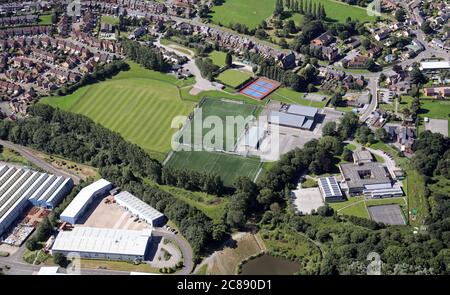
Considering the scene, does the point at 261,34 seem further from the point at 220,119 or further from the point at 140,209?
the point at 140,209

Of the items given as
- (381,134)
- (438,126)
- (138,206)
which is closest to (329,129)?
(381,134)

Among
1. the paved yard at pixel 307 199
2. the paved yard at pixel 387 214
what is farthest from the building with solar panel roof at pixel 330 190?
the paved yard at pixel 387 214

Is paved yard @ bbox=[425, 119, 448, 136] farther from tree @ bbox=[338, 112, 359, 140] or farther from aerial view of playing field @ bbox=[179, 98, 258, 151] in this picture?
aerial view of playing field @ bbox=[179, 98, 258, 151]

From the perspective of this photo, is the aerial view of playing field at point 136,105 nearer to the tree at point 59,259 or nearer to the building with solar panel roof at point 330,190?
the tree at point 59,259

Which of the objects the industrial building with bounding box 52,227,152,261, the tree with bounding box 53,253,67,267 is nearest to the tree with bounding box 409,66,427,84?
the industrial building with bounding box 52,227,152,261

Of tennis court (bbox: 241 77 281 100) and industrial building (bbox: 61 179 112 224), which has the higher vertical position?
tennis court (bbox: 241 77 281 100)
